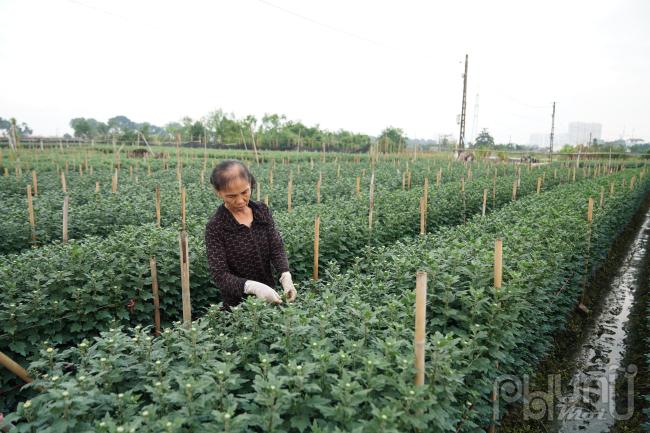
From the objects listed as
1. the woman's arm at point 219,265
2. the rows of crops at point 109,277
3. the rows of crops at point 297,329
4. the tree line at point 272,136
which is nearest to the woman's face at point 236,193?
the woman's arm at point 219,265

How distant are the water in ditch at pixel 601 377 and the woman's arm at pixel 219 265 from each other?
3.66 metres

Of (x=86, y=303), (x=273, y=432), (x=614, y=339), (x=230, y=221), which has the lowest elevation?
(x=614, y=339)

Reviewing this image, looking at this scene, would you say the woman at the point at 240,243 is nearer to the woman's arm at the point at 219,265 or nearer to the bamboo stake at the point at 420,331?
the woman's arm at the point at 219,265

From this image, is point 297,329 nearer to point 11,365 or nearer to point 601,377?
point 11,365

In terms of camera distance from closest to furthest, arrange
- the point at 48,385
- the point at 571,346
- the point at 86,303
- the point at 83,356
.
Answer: the point at 48,385 < the point at 83,356 < the point at 86,303 < the point at 571,346

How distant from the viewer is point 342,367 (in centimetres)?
235

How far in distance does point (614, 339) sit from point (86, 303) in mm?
7217

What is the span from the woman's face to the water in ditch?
3929mm

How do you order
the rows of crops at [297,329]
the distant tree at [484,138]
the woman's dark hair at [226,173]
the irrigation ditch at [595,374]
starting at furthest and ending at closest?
the distant tree at [484,138] < the irrigation ditch at [595,374] < the woman's dark hair at [226,173] < the rows of crops at [297,329]

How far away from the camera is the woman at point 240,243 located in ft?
11.0

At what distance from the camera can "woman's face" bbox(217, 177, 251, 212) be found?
336cm

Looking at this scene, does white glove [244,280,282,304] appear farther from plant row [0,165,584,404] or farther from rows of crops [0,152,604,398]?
rows of crops [0,152,604,398]

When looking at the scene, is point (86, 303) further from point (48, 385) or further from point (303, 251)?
point (303, 251)

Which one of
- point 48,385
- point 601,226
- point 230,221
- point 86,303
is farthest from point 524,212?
point 48,385
